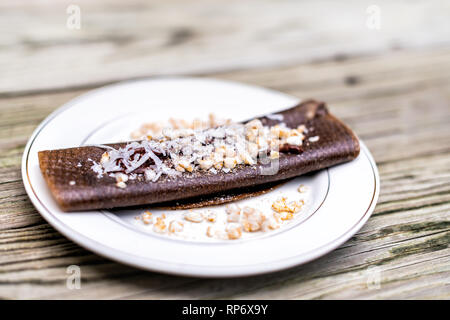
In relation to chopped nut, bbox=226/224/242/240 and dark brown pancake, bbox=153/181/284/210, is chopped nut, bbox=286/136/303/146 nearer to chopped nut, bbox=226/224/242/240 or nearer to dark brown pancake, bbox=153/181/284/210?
dark brown pancake, bbox=153/181/284/210

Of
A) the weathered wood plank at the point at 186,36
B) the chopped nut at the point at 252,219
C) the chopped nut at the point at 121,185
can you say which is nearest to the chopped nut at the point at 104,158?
the chopped nut at the point at 121,185

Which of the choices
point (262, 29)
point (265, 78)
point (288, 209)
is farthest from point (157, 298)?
point (262, 29)

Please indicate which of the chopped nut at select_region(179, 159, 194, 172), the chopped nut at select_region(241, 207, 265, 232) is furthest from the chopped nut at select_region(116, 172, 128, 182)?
the chopped nut at select_region(241, 207, 265, 232)

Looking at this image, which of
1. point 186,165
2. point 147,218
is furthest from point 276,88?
point 147,218

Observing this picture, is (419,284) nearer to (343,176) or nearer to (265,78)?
(343,176)

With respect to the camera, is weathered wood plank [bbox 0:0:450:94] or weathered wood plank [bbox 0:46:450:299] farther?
weathered wood plank [bbox 0:0:450:94]
